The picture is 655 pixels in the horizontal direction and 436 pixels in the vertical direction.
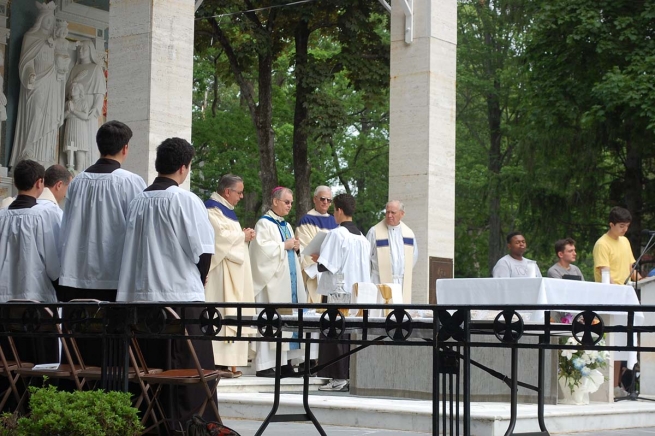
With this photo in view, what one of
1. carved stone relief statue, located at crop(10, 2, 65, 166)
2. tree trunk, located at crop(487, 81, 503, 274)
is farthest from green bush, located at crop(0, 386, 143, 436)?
tree trunk, located at crop(487, 81, 503, 274)

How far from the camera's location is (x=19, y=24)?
1714cm

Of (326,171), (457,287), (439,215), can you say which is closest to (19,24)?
(439,215)

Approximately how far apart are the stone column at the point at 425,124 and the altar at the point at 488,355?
4472 millimetres

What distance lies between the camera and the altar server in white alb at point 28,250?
7.55m

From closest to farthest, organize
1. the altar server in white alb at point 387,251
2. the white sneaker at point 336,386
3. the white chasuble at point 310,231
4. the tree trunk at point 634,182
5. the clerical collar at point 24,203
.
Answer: the clerical collar at point 24,203 → the white sneaker at point 336,386 → the altar server in white alb at point 387,251 → the white chasuble at point 310,231 → the tree trunk at point 634,182

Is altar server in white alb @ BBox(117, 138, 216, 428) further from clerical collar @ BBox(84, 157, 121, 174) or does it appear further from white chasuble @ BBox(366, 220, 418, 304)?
white chasuble @ BBox(366, 220, 418, 304)

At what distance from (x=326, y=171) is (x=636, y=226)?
612 inches

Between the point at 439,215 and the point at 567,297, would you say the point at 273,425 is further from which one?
the point at 439,215

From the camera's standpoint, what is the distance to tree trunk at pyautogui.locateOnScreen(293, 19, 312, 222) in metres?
23.5

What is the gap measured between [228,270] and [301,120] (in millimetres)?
11334

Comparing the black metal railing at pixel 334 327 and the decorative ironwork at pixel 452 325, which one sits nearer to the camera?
the black metal railing at pixel 334 327

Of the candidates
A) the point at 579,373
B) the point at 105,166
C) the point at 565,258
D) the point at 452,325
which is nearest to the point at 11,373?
the point at 105,166

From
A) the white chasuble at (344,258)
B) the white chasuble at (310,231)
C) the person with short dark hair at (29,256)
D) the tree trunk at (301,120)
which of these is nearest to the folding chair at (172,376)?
the person with short dark hair at (29,256)

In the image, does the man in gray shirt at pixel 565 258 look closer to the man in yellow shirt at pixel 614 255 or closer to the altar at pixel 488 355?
the man in yellow shirt at pixel 614 255
